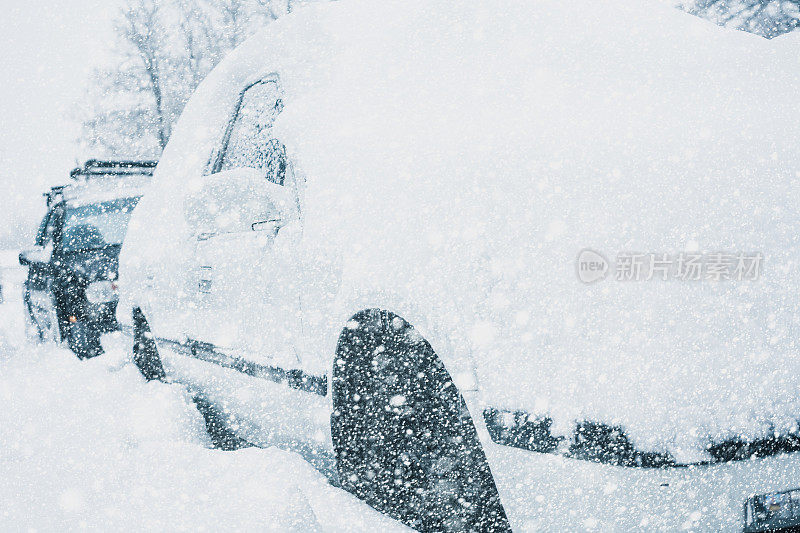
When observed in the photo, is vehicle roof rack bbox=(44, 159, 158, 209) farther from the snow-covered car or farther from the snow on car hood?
the snow on car hood

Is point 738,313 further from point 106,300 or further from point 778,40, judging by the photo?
point 106,300

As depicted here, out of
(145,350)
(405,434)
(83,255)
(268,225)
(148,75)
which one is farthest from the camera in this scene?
(148,75)

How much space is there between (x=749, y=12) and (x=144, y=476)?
30.7 ft

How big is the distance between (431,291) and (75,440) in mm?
2284

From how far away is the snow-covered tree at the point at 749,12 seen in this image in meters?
6.70

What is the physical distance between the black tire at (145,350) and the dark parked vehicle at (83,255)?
146 centimetres

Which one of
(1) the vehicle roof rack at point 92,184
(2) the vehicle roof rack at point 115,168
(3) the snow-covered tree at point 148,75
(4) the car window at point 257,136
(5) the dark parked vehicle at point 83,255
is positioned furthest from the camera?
(3) the snow-covered tree at point 148,75

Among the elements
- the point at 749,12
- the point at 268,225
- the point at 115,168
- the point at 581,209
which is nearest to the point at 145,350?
the point at 115,168

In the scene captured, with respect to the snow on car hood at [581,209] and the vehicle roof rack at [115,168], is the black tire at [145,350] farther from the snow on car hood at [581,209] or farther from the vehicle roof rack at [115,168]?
the snow on car hood at [581,209]

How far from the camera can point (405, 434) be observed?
1.68 metres

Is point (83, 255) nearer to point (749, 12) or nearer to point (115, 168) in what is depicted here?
point (115, 168)

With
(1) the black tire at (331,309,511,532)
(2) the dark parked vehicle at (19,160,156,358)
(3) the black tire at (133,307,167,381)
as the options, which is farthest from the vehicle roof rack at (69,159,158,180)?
(1) the black tire at (331,309,511,532)

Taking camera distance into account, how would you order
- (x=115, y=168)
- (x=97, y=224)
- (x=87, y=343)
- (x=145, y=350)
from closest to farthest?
(x=145, y=350), (x=115, y=168), (x=87, y=343), (x=97, y=224)

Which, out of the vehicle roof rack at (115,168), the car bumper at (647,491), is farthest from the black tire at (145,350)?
the car bumper at (647,491)
